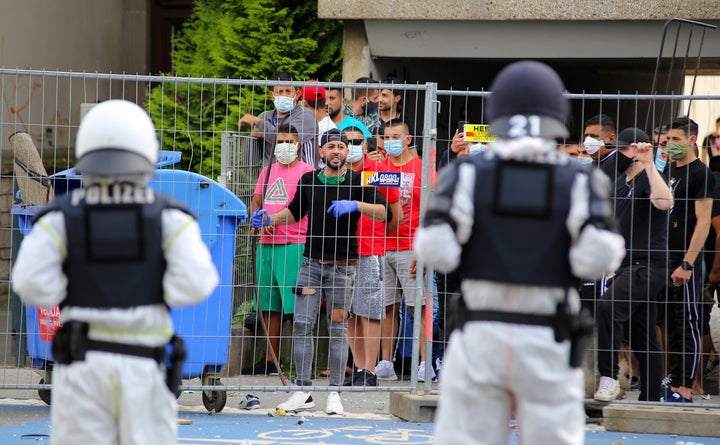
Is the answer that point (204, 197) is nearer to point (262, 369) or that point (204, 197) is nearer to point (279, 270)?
point (279, 270)

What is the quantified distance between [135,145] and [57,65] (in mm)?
12069

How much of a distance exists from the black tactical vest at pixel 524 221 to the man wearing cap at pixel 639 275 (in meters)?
3.87

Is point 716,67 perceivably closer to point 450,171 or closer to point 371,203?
point 371,203

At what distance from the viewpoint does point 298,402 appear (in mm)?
8430

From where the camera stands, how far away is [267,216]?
8633 mm

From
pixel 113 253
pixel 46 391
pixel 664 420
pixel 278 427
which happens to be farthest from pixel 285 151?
pixel 113 253

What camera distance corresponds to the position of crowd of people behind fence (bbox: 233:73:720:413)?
27.0 feet

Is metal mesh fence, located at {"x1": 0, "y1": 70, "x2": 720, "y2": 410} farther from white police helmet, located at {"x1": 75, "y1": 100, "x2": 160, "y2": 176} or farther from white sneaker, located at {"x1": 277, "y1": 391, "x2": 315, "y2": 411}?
white police helmet, located at {"x1": 75, "y1": 100, "x2": 160, "y2": 176}

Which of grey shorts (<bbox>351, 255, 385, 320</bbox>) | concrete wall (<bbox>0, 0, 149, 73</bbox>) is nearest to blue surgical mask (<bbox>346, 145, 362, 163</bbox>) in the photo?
grey shorts (<bbox>351, 255, 385, 320</bbox>)

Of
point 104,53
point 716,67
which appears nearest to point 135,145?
point 716,67

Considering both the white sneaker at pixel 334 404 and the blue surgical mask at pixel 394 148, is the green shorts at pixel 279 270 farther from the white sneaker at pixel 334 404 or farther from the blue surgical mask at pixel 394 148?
the blue surgical mask at pixel 394 148

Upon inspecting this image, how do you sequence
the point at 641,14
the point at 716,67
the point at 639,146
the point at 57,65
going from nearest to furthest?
the point at 639,146 → the point at 641,14 → the point at 716,67 → the point at 57,65

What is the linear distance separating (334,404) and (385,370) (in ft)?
2.08

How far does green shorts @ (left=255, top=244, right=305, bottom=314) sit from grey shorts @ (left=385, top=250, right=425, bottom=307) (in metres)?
0.73
